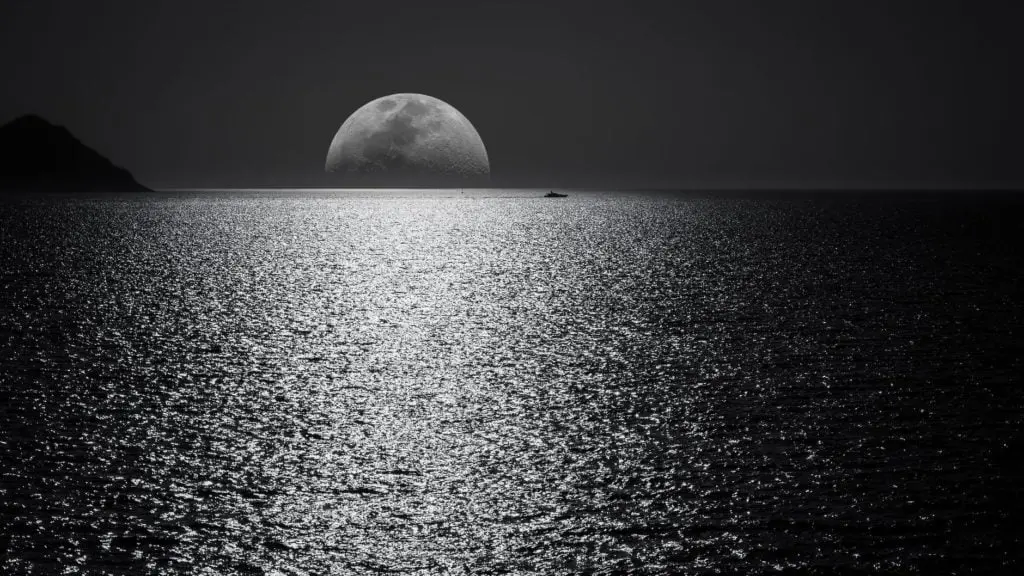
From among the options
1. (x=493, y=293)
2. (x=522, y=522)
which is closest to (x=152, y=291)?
(x=493, y=293)

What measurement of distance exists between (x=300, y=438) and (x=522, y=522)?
4058mm

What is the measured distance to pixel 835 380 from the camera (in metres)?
14.8

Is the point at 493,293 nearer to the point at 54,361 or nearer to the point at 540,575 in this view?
the point at 54,361

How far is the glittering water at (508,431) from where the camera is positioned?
307 inches

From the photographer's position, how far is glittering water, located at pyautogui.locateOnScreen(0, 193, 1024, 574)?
7.80 metres

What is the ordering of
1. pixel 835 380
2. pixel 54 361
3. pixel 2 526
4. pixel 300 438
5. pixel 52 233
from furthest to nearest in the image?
pixel 52 233 → pixel 54 361 → pixel 835 380 → pixel 300 438 → pixel 2 526

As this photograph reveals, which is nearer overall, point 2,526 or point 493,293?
point 2,526

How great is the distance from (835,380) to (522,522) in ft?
29.1

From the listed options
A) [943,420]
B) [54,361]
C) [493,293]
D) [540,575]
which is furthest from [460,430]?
[493,293]

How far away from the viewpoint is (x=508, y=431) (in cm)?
1139

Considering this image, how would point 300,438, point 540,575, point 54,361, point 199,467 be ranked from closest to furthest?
1. point 540,575
2. point 199,467
3. point 300,438
4. point 54,361

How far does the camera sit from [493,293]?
2781 cm

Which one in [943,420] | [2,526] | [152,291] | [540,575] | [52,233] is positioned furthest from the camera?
[52,233]

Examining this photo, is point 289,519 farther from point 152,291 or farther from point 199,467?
point 152,291
